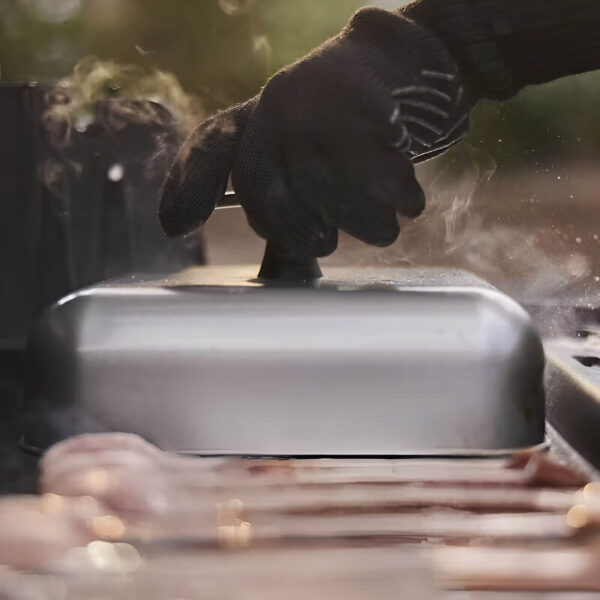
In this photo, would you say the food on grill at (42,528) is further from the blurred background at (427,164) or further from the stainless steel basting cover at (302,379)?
the blurred background at (427,164)

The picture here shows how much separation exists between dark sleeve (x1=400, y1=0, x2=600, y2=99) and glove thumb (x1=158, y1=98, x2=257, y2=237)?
8.0 inches

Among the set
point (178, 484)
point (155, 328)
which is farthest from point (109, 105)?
point (178, 484)

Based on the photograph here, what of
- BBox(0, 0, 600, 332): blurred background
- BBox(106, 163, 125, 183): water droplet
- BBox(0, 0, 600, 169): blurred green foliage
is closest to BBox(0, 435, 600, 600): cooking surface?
BBox(106, 163, 125, 183): water droplet

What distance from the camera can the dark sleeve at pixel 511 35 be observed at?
0.70 meters

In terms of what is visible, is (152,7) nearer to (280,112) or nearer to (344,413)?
(280,112)

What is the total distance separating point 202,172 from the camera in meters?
0.73

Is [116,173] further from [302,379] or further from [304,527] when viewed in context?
[304,527]

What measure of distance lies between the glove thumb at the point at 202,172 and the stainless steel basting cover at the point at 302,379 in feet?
0.55

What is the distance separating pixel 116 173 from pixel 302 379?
61 cm

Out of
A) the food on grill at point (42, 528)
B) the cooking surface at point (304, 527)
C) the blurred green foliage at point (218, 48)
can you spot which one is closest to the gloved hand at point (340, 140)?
the cooking surface at point (304, 527)

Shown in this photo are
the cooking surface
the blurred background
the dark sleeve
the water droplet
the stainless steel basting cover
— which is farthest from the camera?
the blurred background

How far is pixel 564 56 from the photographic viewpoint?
74 centimetres

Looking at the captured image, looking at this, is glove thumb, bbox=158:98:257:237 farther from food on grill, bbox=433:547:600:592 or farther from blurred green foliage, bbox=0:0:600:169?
blurred green foliage, bbox=0:0:600:169

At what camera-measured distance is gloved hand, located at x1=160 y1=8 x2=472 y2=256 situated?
26.0 inches
